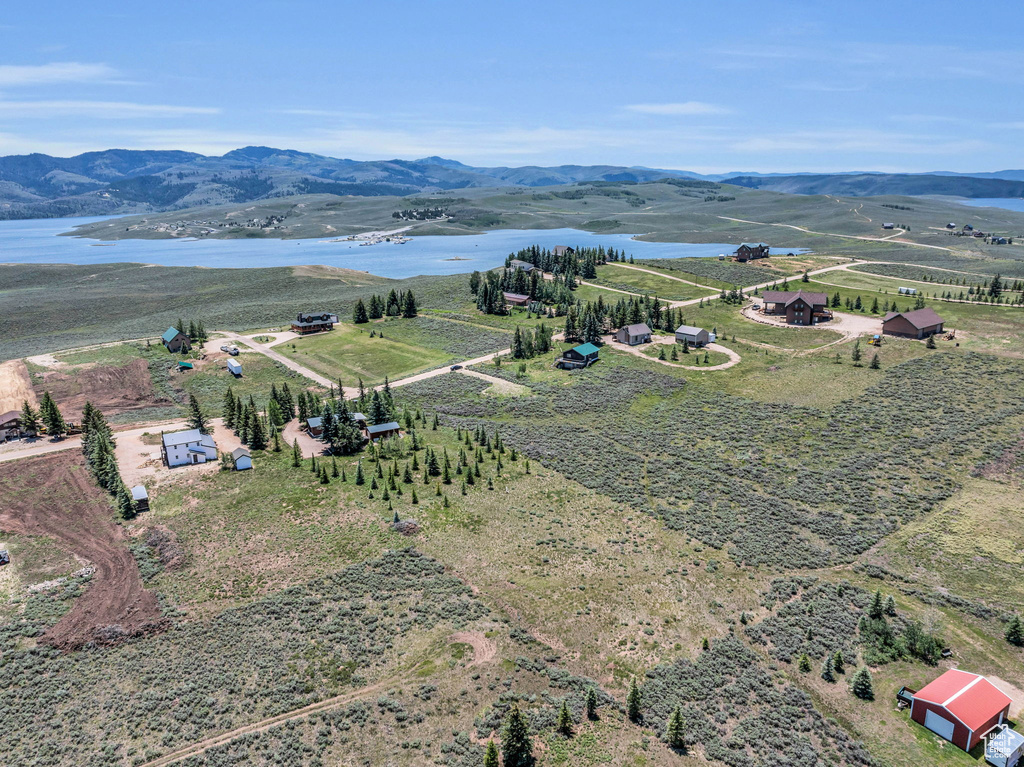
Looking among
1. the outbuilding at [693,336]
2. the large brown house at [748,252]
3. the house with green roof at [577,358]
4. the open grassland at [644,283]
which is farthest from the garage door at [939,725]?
the large brown house at [748,252]

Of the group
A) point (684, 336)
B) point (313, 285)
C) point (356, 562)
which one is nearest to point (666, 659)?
point (356, 562)

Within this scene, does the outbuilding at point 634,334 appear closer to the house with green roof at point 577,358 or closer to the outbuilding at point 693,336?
the outbuilding at point 693,336

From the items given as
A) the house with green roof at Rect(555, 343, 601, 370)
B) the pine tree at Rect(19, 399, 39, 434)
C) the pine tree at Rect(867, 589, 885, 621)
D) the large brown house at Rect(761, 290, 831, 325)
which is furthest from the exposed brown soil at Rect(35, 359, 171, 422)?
the large brown house at Rect(761, 290, 831, 325)

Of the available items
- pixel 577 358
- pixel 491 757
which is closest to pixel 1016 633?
pixel 491 757

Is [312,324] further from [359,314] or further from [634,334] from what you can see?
[634,334]

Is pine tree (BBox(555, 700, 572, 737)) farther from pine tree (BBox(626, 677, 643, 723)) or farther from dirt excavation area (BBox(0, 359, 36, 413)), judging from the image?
dirt excavation area (BBox(0, 359, 36, 413))

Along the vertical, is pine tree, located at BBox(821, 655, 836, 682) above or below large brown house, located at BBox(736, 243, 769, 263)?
below

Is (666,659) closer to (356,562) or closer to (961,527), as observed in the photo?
(356,562)
